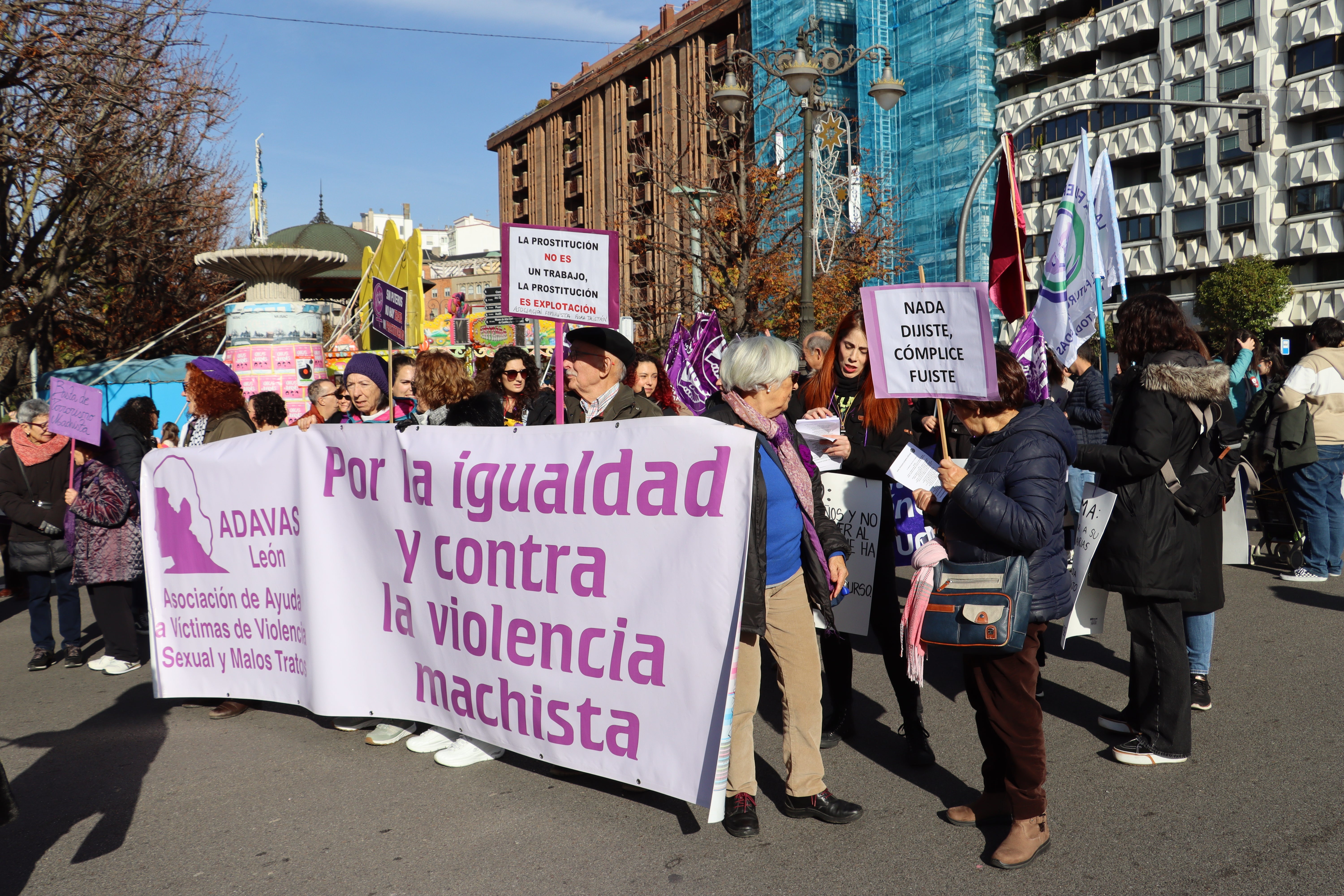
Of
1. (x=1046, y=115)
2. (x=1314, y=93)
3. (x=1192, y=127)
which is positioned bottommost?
(x=1046, y=115)

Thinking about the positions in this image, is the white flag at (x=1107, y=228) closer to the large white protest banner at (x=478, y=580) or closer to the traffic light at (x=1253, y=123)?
the large white protest banner at (x=478, y=580)

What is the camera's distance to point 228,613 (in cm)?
534

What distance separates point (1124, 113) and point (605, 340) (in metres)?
44.0

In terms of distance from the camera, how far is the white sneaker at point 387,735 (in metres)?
4.98

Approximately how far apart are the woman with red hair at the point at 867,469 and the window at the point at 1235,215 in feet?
129

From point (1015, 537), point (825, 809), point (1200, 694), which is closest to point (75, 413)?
point (825, 809)

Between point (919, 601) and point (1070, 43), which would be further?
point (1070, 43)

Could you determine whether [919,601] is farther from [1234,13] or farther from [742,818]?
[1234,13]

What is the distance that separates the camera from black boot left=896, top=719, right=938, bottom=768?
4.46 metres

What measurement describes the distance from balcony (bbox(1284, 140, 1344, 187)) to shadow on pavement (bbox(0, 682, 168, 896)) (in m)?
40.1

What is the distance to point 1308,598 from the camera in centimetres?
748

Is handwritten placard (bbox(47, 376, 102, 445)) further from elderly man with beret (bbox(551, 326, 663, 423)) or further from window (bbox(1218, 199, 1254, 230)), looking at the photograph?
window (bbox(1218, 199, 1254, 230))

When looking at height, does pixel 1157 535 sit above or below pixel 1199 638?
above

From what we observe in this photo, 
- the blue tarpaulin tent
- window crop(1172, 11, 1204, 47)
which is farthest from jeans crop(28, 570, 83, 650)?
window crop(1172, 11, 1204, 47)
